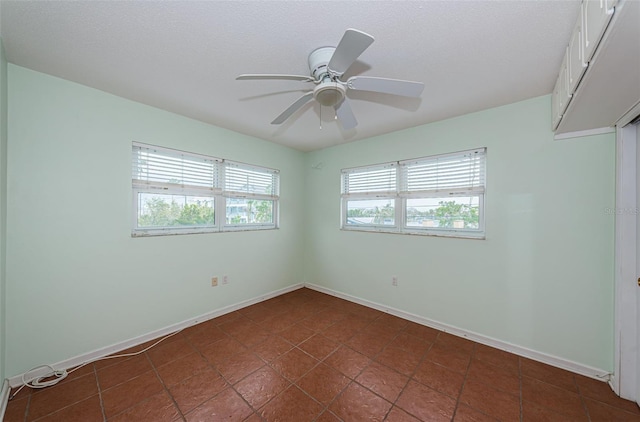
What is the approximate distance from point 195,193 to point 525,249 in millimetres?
3545

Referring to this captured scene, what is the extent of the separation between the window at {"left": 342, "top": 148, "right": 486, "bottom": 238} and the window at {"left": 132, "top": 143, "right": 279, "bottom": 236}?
133cm

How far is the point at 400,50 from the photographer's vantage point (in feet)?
5.11

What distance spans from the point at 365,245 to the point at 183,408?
252cm

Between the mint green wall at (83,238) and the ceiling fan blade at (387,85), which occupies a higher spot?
the ceiling fan blade at (387,85)

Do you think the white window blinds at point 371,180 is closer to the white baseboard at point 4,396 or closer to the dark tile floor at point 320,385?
the dark tile floor at point 320,385

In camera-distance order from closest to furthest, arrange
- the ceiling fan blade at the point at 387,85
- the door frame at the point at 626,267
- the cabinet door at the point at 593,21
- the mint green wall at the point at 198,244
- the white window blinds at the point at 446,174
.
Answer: the cabinet door at the point at 593,21, the ceiling fan blade at the point at 387,85, the door frame at the point at 626,267, the mint green wall at the point at 198,244, the white window blinds at the point at 446,174

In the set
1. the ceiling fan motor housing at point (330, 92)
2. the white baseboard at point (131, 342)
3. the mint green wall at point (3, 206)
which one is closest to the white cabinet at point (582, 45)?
the ceiling fan motor housing at point (330, 92)

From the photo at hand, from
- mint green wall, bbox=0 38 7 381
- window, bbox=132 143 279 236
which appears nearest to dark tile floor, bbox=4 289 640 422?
mint green wall, bbox=0 38 7 381

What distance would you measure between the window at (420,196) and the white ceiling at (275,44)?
71 centimetres

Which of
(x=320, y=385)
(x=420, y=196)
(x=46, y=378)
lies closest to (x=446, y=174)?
(x=420, y=196)

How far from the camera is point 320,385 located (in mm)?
1838

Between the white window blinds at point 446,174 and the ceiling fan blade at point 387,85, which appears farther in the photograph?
the white window blinds at point 446,174

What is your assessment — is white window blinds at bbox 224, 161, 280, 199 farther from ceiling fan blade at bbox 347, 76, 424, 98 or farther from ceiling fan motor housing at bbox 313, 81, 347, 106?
ceiling fan blade at bbox 347, 76, 424, 98

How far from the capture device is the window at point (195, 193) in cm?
246
